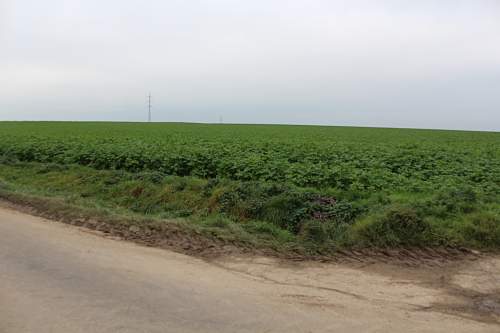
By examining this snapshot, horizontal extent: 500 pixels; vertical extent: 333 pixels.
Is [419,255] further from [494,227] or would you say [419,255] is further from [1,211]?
[1,211]

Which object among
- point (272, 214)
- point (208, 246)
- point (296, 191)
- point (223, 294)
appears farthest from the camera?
point (296, 191)

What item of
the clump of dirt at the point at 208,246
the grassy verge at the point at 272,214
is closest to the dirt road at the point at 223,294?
the clump of dirt at the point at 208,246

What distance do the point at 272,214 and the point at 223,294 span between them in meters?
4.23

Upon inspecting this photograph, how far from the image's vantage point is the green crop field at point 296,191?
8141 mm

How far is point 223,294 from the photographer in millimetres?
5520

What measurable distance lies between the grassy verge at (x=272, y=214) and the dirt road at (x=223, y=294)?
34.4 inches

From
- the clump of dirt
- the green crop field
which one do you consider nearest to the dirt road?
the clump of dirt

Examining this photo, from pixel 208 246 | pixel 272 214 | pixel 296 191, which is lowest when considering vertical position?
pixel 208 246

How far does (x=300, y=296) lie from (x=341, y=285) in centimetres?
76

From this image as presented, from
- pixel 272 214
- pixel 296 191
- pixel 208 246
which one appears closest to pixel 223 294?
pixel 208 246

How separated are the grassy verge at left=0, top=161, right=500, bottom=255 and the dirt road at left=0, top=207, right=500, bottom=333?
87 centimetres

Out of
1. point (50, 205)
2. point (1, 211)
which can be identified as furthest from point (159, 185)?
point (1, 211)

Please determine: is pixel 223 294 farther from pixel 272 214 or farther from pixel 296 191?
pixel 296 191

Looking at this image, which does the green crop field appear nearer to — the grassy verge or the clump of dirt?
the grassy verge
